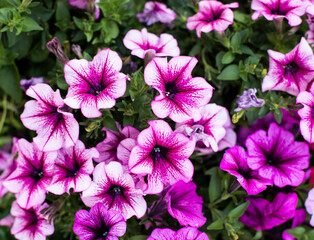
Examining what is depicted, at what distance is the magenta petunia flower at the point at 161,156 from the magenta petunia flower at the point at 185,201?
0.23 ft

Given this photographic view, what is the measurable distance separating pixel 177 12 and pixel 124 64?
10.9 inches

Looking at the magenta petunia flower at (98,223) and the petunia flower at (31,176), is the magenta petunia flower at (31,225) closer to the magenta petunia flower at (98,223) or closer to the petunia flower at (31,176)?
the petunia flower at (31,176)

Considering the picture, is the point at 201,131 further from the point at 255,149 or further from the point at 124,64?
the point at 124,64

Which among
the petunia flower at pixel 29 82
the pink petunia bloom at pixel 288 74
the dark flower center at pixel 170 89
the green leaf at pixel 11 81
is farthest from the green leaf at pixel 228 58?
the green leaf at pixel 11 81

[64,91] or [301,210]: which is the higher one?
[64,91]

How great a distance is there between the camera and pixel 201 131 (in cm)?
94

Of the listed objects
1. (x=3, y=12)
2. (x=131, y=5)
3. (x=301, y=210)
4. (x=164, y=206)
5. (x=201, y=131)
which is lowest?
(x=301, y=210)

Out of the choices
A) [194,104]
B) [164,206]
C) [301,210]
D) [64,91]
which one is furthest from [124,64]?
[301,210]

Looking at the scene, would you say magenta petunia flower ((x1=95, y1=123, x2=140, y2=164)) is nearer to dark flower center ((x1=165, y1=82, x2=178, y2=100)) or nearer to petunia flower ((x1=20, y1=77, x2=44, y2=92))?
dark flower center ((x1=165, y1=82, x2=178, y2=100))

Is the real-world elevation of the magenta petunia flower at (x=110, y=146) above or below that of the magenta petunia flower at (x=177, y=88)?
below

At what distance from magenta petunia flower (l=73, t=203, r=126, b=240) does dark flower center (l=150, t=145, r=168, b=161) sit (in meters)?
0.16

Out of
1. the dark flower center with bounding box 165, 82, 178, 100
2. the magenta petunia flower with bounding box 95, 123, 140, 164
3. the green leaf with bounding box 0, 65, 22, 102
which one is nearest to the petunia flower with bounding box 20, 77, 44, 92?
the green leaf with bounding box 0, 65, 22, 102

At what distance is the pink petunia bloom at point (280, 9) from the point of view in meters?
0.99

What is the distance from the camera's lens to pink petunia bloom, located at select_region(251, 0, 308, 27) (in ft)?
3.24
